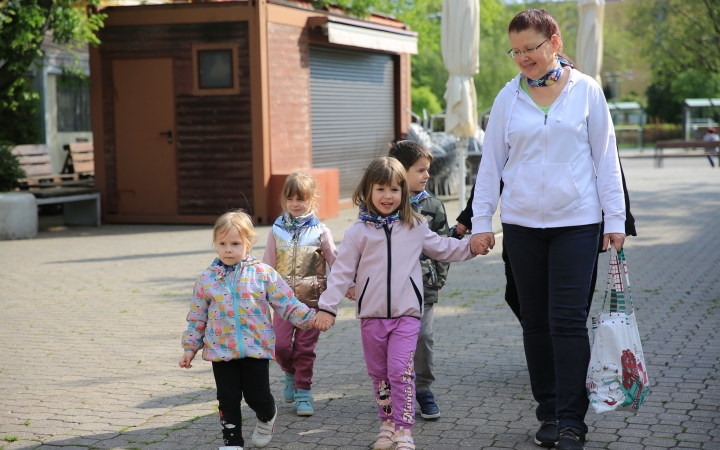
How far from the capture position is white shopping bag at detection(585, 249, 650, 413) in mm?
3875

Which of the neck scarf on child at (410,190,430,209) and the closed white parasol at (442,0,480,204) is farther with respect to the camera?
the closed white parasol at (442,0,480,204)

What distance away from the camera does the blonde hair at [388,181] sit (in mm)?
4172

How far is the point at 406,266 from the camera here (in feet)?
13.8

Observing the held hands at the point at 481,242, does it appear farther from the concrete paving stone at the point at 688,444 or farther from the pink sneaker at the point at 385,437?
the concrete paving stone at the point at 688,444

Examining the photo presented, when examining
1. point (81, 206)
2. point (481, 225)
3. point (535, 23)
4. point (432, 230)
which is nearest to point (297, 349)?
point (432, 230)

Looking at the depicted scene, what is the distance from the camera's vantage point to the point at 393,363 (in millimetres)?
4105

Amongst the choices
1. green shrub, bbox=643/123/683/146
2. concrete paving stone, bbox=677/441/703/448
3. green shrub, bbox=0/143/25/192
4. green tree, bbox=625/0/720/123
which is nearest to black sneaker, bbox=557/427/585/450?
concrete paving stone, bbox=677/441/703/448

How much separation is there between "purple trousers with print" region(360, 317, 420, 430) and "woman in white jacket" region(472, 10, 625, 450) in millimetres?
572

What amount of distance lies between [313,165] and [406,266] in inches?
457

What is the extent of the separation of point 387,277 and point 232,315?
0.72 metres

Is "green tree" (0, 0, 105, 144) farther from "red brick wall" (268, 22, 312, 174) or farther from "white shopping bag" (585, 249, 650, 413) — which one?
"white shopping bag" (585, 249, 650, 413)

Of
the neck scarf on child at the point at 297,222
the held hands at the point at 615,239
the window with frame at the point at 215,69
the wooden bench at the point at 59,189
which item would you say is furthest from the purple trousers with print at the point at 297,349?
the wooden bench at the point at 59,189

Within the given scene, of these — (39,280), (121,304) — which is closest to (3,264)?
(39,280)

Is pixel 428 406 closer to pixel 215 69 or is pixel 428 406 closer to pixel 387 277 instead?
pixel 387 277
